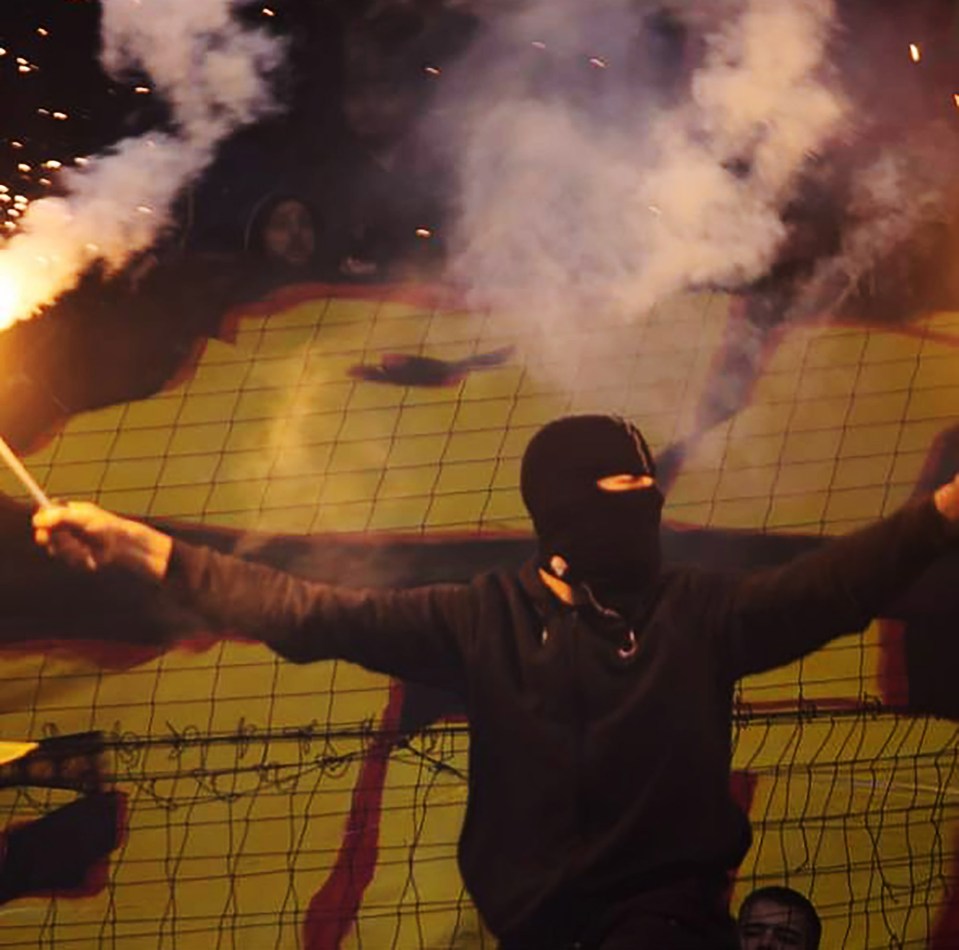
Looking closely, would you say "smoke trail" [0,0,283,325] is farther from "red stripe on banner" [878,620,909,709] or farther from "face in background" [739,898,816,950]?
"face in background" [739,898,816,950]

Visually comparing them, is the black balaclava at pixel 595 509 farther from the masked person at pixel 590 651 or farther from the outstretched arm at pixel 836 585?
the outstretched arm at pixel 836 585

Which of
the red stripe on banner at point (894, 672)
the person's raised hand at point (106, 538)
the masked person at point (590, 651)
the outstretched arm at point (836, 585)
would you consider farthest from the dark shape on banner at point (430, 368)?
the red stripe on banner at point (894, 672)

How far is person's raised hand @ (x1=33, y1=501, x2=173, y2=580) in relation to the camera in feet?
8.73

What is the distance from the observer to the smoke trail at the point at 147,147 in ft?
9.36

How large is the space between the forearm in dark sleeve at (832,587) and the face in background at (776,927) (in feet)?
1.43

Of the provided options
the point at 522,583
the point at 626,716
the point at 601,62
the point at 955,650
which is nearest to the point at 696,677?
the point at 626,716

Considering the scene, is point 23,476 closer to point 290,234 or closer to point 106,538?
point 106,538

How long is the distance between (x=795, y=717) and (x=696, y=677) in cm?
24

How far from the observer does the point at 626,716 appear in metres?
2.56

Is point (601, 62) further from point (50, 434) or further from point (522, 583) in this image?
point (50, 434)

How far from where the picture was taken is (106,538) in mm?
2666

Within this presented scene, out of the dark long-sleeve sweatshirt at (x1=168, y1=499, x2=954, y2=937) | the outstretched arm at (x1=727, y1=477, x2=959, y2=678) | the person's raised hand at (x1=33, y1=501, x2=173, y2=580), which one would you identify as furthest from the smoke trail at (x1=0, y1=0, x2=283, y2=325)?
the outstretched arm at (x1=727, y1=477, x2=959, y2=678)

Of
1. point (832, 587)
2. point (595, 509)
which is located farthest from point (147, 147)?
point (832, 587)

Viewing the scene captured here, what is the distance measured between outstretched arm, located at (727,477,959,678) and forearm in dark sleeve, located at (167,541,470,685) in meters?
0.53
